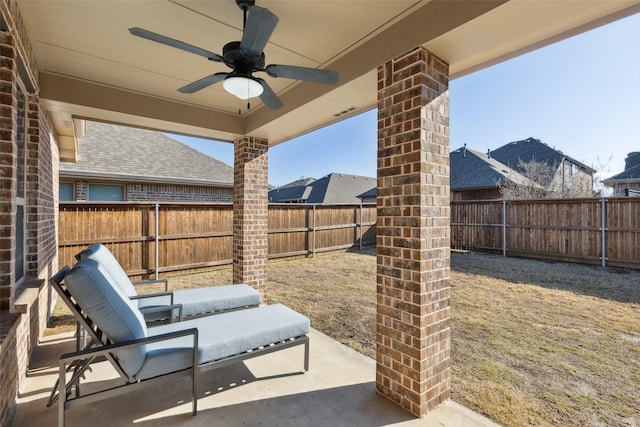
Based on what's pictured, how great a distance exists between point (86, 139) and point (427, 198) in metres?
12.9

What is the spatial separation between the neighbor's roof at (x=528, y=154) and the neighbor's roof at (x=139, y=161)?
16.6m

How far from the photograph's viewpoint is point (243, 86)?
249cm

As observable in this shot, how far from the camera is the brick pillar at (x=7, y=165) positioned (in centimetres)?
215

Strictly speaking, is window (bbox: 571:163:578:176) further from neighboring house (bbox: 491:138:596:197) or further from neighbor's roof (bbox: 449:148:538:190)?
neighbor's roof (bbox: 449:148:538:190)

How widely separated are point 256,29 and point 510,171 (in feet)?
59.8

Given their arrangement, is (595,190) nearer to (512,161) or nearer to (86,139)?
(512,161)

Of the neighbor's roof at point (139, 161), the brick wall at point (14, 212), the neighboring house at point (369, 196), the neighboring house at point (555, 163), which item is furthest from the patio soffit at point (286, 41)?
the neighboring house at point (369, 196)

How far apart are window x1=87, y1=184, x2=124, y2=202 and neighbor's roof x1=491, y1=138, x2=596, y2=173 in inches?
773

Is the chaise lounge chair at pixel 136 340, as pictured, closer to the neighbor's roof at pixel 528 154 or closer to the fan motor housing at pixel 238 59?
the fan motor housing at pixel 238 59

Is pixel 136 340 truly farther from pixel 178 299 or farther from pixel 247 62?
pixel 247 62

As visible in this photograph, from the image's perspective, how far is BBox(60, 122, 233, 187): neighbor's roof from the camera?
9.77 metres

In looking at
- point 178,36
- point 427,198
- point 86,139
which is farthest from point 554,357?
point 86,139

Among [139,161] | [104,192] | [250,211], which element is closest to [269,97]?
[250,211]

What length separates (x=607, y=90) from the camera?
824cm
